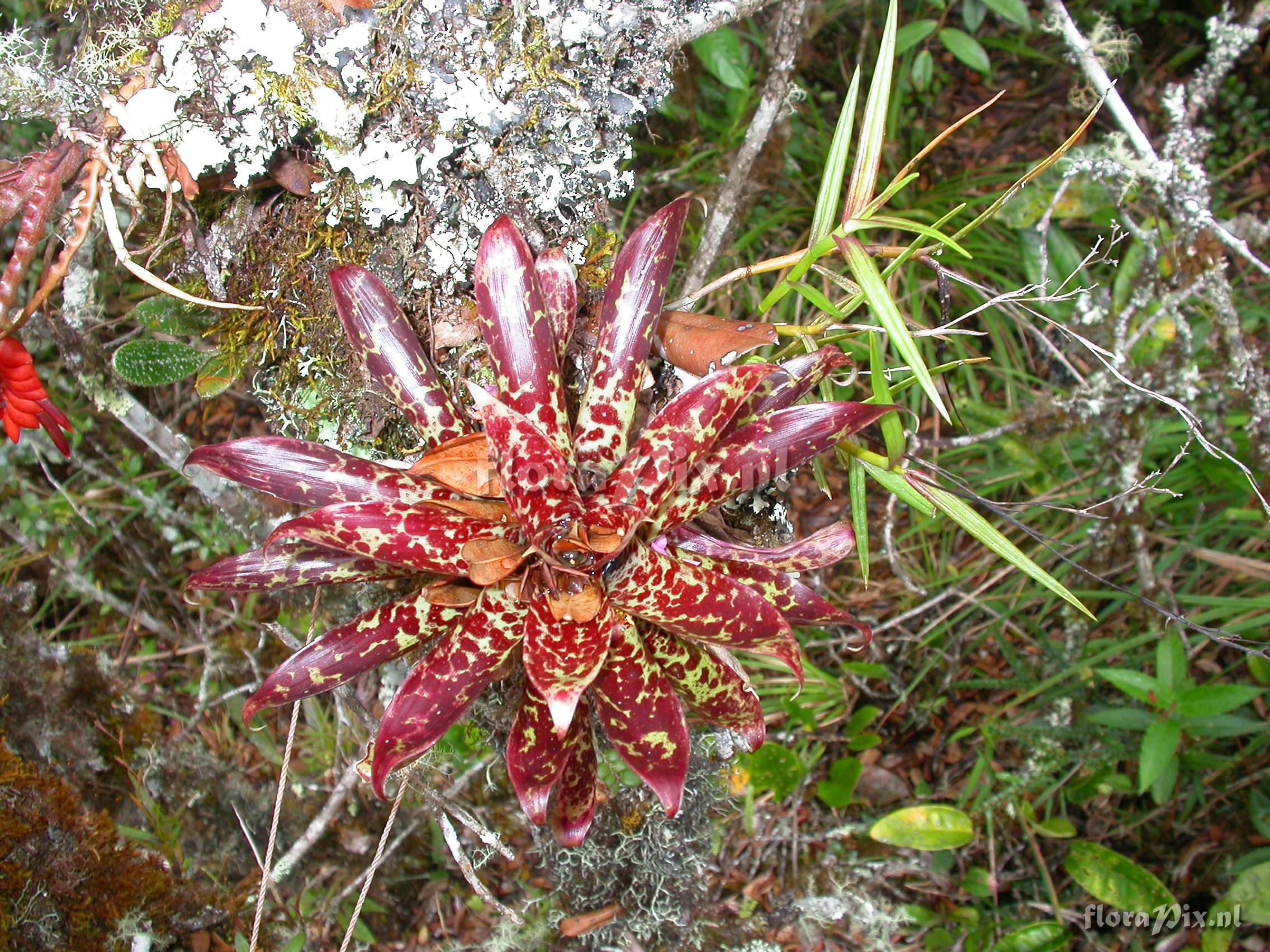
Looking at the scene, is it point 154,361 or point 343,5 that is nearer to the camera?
point 343,5

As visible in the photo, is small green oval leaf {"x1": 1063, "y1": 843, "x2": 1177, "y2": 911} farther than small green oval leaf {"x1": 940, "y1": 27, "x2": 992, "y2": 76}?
No

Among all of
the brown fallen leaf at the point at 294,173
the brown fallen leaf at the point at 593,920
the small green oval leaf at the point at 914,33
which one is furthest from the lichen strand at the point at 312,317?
the small green oval leaf at the point at 914,33

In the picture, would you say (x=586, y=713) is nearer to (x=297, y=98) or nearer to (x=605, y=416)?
(x=605, y=416)

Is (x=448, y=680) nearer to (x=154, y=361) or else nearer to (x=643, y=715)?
(x=643, y=715)

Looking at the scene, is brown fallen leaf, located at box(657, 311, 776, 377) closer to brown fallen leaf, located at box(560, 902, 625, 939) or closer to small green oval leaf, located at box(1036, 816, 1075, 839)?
brown fallen leaf, located at box(560, 902, 625, 939)

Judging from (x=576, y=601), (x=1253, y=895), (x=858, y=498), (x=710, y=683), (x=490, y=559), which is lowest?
(x=1253, y=895)

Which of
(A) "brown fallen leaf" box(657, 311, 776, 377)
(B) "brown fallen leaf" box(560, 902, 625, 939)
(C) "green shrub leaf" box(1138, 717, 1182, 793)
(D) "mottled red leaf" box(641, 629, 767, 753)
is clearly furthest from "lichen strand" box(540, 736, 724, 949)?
(C) "green shrub leaf" box(1138, 717, 1182, 793)

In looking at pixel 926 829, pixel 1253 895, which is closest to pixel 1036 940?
pixel 926 829
